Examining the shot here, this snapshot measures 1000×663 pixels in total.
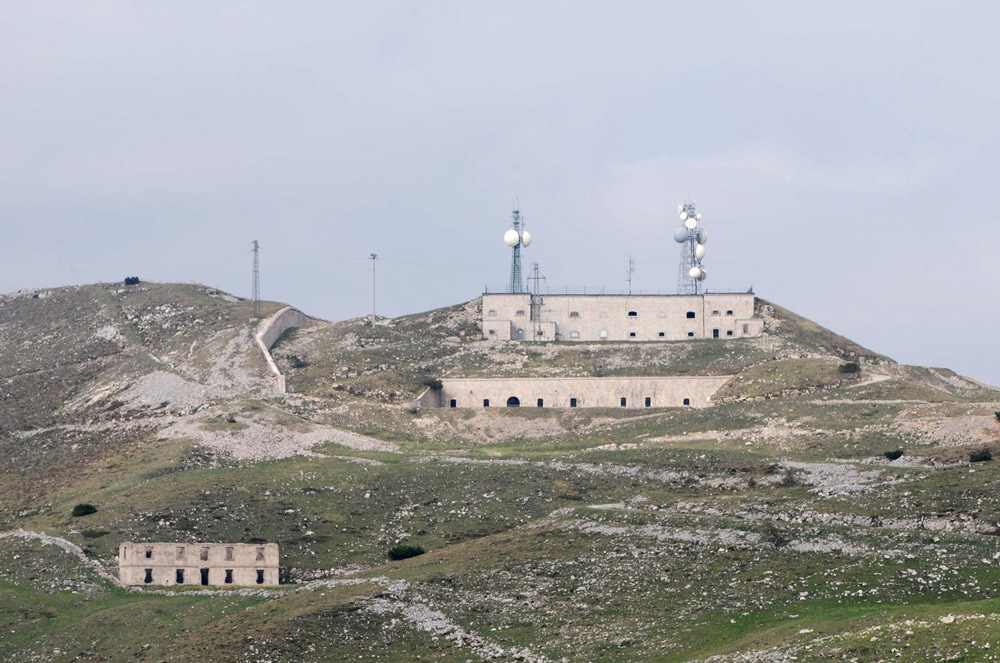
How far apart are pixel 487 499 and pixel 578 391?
4499 cm

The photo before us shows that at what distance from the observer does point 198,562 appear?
289 ft

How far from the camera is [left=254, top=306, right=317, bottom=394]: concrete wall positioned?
481 feet

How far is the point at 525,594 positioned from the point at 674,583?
7967mm

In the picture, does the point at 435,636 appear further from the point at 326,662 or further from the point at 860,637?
the point at 860,637

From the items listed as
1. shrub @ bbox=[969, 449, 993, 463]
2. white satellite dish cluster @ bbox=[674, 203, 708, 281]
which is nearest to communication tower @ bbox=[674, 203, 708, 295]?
white satellite dish cluster @ bbox=[674, 203, 708, 281]

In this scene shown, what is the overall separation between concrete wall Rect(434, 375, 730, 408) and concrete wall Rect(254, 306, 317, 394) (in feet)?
53.4

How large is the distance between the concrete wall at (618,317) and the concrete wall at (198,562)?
7554cm

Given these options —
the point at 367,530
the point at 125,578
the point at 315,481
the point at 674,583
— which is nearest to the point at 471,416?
the point at 315,481

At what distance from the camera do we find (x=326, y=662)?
6956 cm

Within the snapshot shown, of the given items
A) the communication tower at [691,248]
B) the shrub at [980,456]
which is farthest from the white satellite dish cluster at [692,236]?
the shrub at [980,456]

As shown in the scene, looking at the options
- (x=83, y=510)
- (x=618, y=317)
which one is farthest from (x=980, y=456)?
(x=618, y=317)

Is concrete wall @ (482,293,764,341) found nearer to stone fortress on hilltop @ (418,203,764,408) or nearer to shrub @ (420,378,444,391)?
stone fortress on hilltop @ (418,203,764,408)

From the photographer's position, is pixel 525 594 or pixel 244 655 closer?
pixel 244 655

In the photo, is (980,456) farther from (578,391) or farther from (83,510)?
(83,510)
